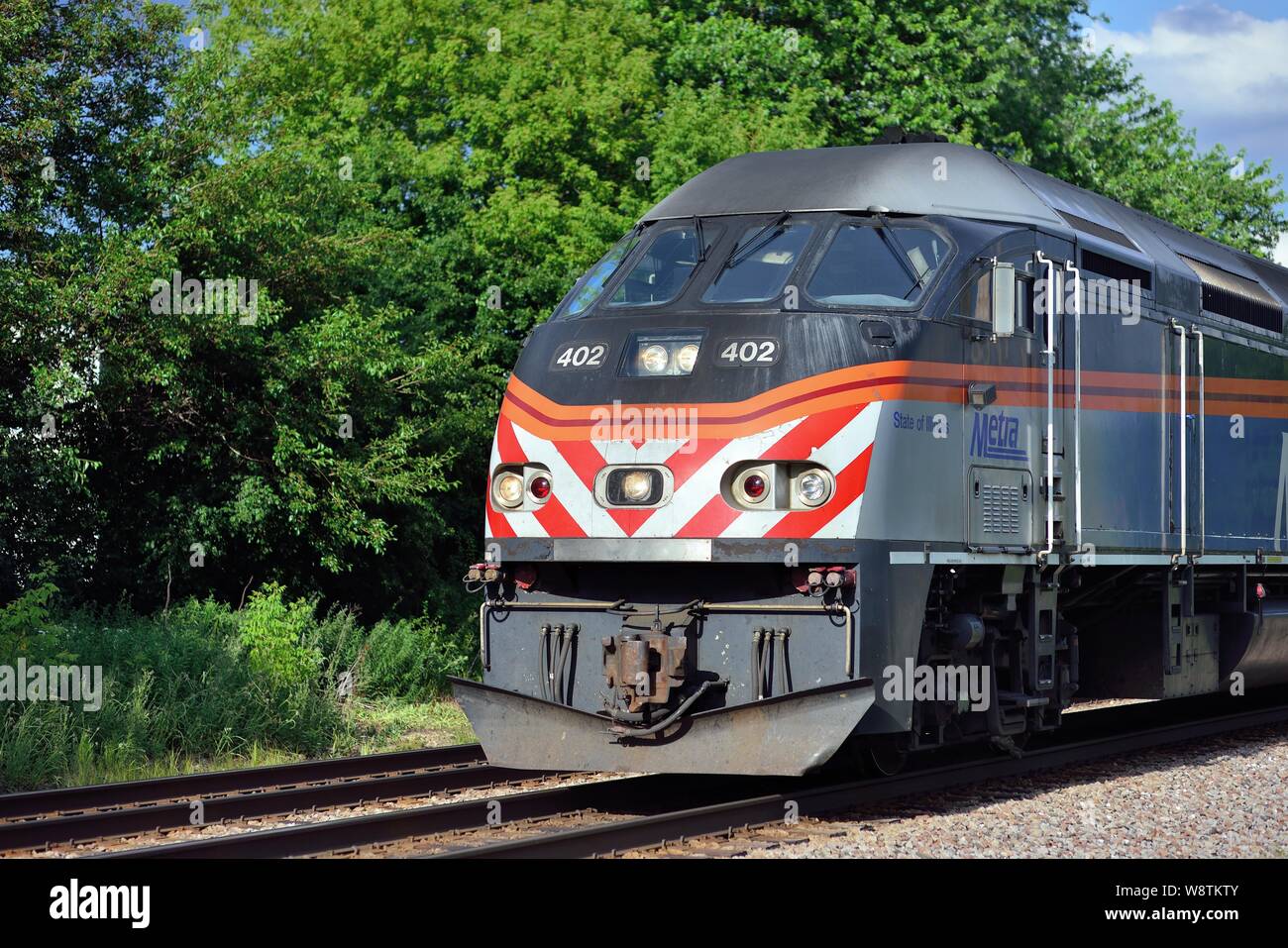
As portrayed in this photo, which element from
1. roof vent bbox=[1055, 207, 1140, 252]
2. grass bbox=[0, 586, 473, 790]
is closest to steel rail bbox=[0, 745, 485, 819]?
grass bbox=[0, 586, 473, 790]

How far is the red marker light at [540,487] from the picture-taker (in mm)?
9547

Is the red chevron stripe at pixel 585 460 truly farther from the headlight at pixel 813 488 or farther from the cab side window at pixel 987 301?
the cab side window at pixel 987 301

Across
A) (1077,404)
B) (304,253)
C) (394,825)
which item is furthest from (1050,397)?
(304,253)

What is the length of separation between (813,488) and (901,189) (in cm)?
236

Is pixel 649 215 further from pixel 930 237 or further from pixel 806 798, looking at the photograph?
pixel 806 798

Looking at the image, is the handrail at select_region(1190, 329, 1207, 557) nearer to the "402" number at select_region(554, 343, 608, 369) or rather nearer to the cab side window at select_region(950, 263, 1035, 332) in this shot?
the cab side window at select_region(950, 263, 1035, 332)

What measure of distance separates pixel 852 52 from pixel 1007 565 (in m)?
19.6

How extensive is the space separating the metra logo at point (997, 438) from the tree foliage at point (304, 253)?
7592 mm

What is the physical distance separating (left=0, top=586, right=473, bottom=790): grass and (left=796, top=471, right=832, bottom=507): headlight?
18.6 ft

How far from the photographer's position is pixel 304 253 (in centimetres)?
1680

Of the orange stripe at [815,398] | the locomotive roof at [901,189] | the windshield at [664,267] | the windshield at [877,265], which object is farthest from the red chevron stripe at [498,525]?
the locomotive roof at [901,189]

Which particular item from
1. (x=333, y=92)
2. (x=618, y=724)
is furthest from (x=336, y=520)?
(x=333, y=92)

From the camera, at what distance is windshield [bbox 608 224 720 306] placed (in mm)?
10156

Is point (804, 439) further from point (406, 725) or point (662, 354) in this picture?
point (406, 725)
